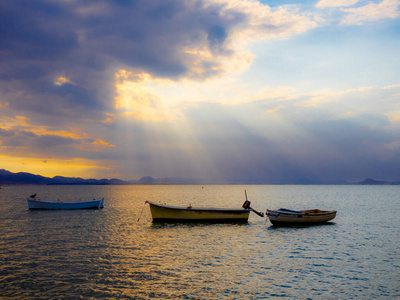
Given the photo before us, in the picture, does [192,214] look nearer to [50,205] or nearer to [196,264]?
[196,264]

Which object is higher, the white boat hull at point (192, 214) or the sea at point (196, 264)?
the white boat hull at point (192, 214)

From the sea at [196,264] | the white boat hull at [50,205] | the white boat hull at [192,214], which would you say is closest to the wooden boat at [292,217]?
the sea at [196,264]

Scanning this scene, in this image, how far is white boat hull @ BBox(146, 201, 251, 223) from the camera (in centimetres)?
4234

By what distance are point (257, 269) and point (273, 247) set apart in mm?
8378

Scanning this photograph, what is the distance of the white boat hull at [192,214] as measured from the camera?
42.3 metres

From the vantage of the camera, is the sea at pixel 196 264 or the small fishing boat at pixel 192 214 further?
the small fishing boat at pixel 192 214

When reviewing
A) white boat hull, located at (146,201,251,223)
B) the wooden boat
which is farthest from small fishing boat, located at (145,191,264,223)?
the wooden boat

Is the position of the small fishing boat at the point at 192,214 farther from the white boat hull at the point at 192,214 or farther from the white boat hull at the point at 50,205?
the white boat hull at the point at 50,205

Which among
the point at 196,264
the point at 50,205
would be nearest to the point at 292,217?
the point at 196,264

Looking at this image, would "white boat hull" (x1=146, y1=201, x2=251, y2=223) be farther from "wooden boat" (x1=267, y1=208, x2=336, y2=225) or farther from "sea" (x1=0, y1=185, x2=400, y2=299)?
"wooden boat" (x1=267, y1=208, x2=336, y2=225)

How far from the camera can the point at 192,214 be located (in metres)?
42.3

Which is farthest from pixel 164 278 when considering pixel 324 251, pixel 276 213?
pixel 276 213

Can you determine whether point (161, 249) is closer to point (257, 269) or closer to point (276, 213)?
point (257, 269)

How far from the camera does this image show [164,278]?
19.1m
